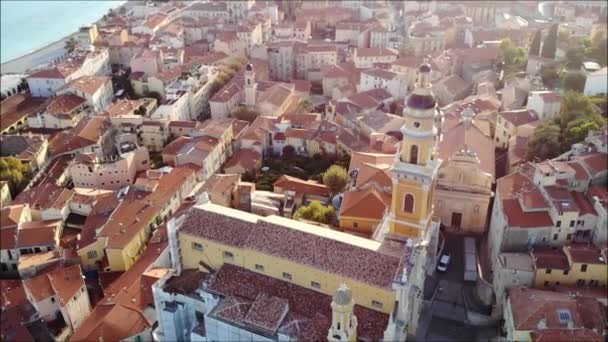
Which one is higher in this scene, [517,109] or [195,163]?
[517,109]

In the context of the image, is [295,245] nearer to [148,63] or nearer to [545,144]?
[545,144]

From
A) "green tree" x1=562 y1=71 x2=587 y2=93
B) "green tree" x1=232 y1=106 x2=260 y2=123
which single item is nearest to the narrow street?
"green tree" x1=562 y1=71 x2=587 y2=93

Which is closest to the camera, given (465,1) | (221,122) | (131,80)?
(221,122)

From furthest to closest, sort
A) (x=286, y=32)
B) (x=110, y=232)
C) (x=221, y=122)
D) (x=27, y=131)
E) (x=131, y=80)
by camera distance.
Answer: (x=286, y=32) → (x=131, y=80) → (x=27, y=131) → (x=221, y=122) → (x=110, y=232)

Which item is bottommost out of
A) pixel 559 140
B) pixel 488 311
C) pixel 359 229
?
pixel 488 311

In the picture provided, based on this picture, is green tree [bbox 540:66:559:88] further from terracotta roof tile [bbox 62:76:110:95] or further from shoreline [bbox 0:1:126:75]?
shoreline [bbox 0:1:126:75]


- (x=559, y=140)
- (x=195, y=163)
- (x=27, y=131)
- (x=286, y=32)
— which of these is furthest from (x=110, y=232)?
(x=286, y=32)

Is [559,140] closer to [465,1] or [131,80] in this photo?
[131,80]

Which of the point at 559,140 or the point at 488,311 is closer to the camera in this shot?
the point at 488,311

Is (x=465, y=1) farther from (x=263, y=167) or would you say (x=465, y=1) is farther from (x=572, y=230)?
(x=572, y=230)

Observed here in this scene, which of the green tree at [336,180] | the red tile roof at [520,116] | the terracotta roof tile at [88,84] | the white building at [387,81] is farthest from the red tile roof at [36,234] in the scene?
the white building at [387,81]
